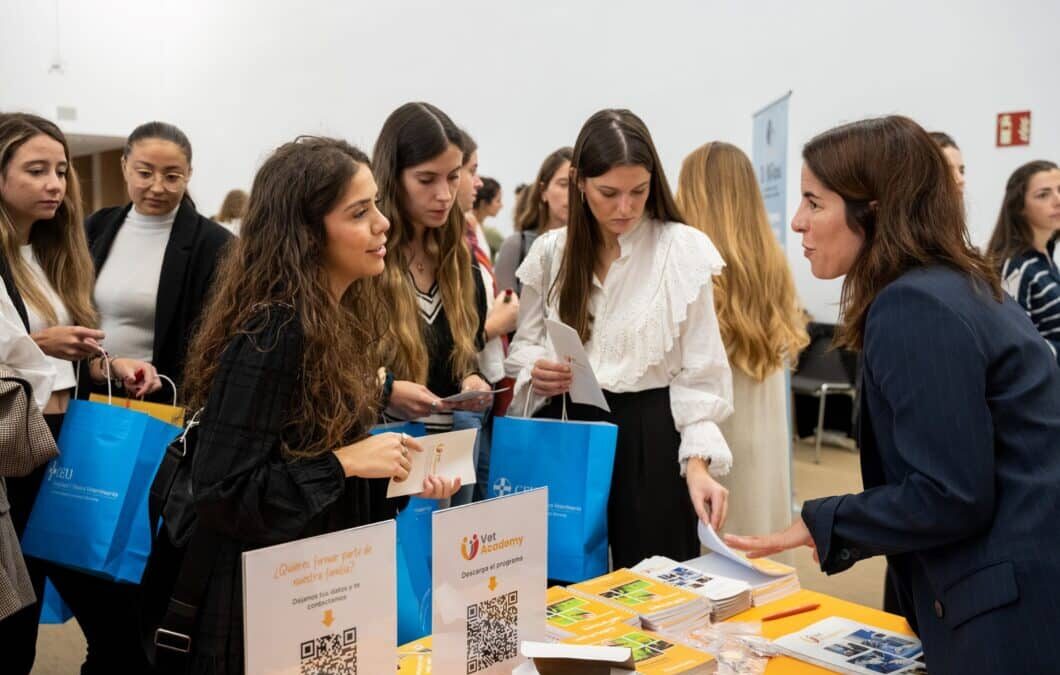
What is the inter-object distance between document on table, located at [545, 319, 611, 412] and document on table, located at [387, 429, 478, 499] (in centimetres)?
41

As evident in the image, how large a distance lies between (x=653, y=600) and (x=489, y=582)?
480 millimetres

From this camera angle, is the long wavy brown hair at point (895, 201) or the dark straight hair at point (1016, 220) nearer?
the long wavy brown hair at point (895, 201)

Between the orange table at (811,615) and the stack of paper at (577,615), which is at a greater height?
the stack of paper at (577,615)

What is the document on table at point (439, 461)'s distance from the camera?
5.51ft

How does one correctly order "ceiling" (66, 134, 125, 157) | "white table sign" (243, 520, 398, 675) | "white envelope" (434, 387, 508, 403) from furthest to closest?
"ceiling" (66, 134, 125, 157), "white envelope" (434, 387, 508, 403), "white table sign" (243, 520, 398, 675)

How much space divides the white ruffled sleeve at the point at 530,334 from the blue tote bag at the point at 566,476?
224 mm

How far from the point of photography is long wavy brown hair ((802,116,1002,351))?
1.38 metres

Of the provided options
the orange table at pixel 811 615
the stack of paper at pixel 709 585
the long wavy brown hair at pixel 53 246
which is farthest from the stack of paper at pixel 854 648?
the long wavy brown hair at pixel 53 246

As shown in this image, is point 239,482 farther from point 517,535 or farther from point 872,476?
point 872,476

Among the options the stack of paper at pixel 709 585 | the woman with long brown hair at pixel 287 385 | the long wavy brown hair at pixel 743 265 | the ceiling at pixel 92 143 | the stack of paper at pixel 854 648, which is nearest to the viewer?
the woman with long brown hair at pixel 287 385

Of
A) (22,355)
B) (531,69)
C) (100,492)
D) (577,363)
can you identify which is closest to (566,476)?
(577,363)

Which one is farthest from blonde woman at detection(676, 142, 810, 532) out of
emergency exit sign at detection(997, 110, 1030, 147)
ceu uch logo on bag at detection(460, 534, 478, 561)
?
emergency exit sign at detection(997, 110, 1030, 147)

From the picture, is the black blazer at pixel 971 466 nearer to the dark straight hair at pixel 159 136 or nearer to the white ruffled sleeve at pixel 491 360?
the white ruffled sleeve at pixel 491 360

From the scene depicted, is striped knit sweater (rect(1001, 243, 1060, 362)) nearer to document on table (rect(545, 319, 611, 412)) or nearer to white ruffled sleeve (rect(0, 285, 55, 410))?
document on table (rect(545, 319, 611, 412))
